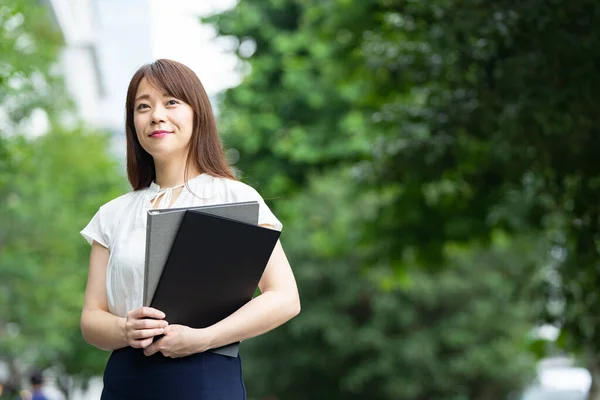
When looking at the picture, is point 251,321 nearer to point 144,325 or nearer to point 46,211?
point 144,325

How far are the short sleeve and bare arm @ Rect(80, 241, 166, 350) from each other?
0.02 metres

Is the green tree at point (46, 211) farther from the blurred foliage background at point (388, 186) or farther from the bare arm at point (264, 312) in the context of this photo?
the bare arm at point (264, 312)

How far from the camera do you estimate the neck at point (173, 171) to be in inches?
119

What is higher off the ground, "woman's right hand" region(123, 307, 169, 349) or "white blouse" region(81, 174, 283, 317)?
"white blouse" region(81, 174, 283, 317)

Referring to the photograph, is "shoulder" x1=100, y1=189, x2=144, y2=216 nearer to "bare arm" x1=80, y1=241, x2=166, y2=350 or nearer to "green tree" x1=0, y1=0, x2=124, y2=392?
"bare arm" x1=80, y1=241, x2=166, y2=350

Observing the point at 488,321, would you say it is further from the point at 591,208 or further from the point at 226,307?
the point at 226,307

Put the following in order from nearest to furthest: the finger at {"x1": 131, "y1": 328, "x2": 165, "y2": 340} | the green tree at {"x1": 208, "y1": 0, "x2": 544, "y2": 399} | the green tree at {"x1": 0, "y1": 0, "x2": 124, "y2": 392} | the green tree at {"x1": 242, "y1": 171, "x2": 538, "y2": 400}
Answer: the finger at {"x1": 131, "y1": 328, "x2": 165, "y2": 340} → the green tree at {"x1": 0, "y1": 0, "x2": 124, "y2": 392} → the green tree at {"x1": 208, "y1": 0, "x2": 544, "y2": 399} → the green tree at {"x1": 242, "y1": 171, "x2": 538, "y2": 400}

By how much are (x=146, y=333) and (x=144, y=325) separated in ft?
0.07

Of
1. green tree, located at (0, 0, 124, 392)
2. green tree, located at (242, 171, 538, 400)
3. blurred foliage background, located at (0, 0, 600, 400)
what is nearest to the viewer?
blurred foliage background, located at (0, 0, 600, 400)

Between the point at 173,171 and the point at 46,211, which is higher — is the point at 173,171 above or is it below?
below

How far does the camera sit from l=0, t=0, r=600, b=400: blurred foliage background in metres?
8.45

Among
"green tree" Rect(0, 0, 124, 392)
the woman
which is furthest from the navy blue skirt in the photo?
"green tree" Rect(0, 0, 124, 392)

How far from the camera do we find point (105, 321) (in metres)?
2.86

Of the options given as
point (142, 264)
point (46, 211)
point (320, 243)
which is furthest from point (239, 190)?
point (46, 211)
